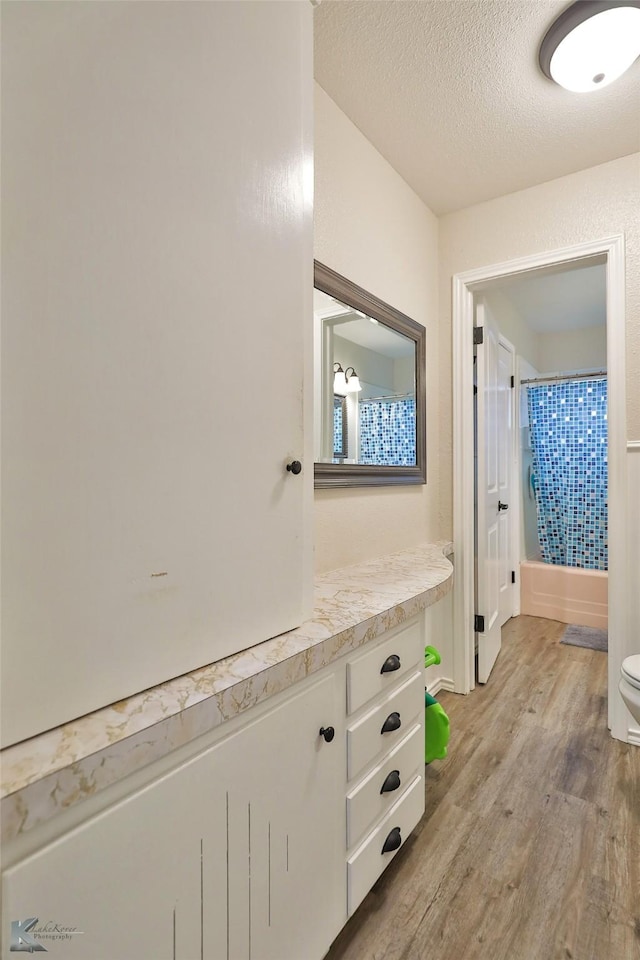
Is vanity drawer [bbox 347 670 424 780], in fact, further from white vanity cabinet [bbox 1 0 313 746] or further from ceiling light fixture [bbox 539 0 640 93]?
ceiling light fixture [bbox 539 0 640 93]

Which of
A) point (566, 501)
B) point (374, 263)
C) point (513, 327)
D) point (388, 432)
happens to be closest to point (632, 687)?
point (388, 432)

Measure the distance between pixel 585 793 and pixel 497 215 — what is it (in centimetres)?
268

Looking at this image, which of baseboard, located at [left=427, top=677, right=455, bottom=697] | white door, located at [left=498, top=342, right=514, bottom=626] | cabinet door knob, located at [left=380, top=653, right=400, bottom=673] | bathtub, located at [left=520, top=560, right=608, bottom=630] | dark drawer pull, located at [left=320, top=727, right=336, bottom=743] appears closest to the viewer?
dark drawer pull, located at [left=320, top=727, right=336, bottom=743]

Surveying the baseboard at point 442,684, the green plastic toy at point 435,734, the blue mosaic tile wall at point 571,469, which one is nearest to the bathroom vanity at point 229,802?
the green plastic toy at point 435,734

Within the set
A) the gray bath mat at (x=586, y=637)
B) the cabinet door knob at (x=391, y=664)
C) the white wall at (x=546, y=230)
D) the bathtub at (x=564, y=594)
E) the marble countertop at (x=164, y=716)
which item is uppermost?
the white wall at (x=546, y=230)

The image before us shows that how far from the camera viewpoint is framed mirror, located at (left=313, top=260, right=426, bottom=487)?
1.65 meters

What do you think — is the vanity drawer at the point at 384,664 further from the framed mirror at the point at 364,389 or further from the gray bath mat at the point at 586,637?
the gray bath mat at the point at 586,637

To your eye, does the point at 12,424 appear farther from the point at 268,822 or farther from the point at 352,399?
the point at 352,399

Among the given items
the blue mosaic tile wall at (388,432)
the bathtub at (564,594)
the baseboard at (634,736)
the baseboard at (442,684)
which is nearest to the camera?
the blue mosaic tile wall at (388,432)

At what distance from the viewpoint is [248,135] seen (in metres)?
0.91

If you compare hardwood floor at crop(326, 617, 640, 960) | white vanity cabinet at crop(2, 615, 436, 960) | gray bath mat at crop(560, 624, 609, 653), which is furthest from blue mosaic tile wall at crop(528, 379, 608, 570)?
white vanity cabinet at crop(2, 615, 436, 960)

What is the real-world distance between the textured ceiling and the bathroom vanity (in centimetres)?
183

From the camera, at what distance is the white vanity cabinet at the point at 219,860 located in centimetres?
56

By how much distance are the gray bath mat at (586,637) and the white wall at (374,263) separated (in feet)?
5.07
